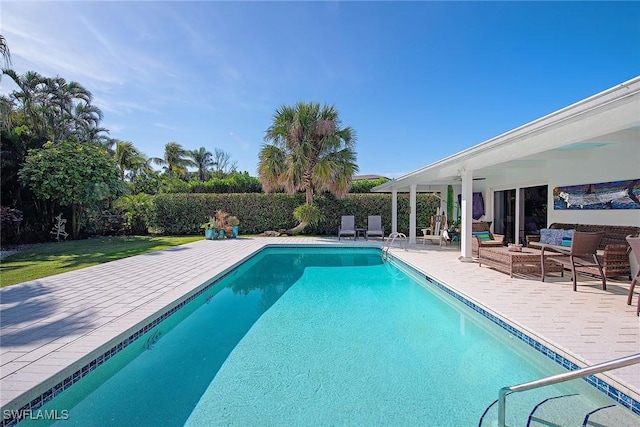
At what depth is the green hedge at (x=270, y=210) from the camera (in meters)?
17.0

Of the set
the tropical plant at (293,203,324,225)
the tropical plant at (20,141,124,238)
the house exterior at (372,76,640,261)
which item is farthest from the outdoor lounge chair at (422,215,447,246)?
the tropical plant at (20,141,124,238)

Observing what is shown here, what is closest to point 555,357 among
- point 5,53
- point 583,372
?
point 583,372

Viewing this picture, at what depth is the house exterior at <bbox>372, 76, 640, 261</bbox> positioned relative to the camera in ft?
13.2

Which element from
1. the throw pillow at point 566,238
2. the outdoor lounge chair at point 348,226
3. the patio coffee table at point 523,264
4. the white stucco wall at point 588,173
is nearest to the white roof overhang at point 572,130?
the white stucco wall at point 588,173

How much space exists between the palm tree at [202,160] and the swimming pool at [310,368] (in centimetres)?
3646

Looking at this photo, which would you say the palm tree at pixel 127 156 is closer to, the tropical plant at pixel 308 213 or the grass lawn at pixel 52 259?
the grass lawn at pixel 52 259

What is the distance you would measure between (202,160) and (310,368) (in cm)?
4013

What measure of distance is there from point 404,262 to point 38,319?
8.18 m

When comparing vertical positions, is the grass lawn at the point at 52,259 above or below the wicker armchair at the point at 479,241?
below

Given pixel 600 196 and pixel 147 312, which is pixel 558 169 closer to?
pixel 600 196

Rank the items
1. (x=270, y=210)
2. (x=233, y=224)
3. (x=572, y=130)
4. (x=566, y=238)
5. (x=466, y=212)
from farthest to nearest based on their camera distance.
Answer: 1. (x=270, y=210)
2. (x=233, y=224)
3. (x=466, y=212)
4. (x=566, y=238)
5. (x=572, y=130)

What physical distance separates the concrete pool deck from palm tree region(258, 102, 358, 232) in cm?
779

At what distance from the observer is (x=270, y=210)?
17266mm

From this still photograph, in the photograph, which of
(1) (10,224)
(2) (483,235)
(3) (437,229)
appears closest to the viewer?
(2) (483,235)
